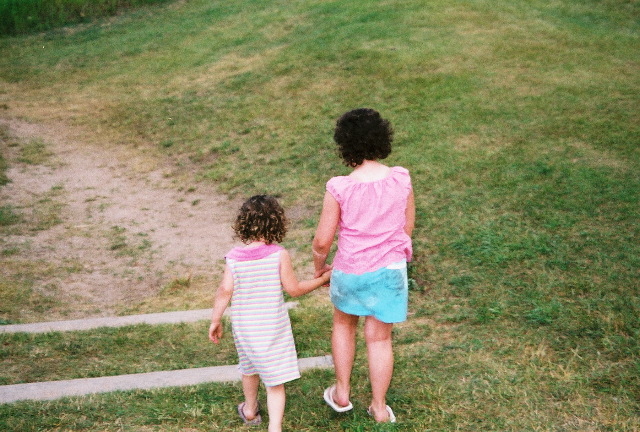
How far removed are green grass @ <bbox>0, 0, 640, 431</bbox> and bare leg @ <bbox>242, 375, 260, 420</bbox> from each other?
0.10 metres

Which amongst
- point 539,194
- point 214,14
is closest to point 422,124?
point 539,194

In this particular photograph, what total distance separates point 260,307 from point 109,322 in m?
2.34

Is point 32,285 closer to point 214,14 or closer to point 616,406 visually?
point 616,406

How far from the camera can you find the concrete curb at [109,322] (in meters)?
5.04

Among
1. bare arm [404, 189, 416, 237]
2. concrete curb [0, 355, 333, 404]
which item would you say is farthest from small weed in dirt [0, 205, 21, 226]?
bare arm [404, 189, 416, 237]

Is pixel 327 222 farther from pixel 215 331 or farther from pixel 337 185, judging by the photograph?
pixel 215 331

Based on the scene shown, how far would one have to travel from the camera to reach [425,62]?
10688mm

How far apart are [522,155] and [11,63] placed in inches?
482

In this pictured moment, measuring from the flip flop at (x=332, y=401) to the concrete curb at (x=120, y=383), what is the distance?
493mm

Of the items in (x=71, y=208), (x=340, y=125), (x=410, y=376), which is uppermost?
(x=340, y=125)

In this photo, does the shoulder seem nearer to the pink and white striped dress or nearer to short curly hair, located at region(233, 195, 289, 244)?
short curly hair, located at region(233, 195, 289, 244)

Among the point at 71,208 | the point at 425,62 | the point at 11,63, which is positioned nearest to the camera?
the point at 71,208

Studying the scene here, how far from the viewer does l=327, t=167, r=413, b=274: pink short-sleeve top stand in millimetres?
3246

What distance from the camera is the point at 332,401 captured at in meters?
3.64
